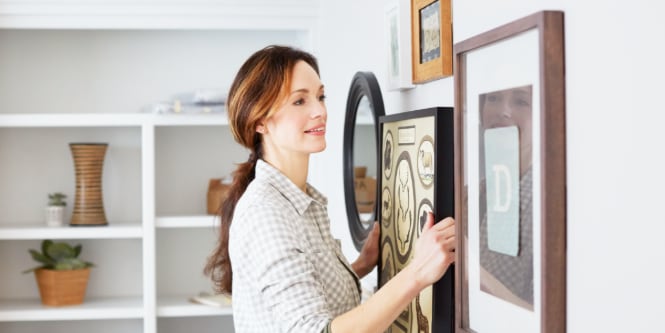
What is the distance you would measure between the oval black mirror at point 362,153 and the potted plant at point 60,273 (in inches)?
59.0

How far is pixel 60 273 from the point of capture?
3.19 metres

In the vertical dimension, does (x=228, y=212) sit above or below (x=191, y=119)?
below

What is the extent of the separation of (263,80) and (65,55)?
82.4 inches

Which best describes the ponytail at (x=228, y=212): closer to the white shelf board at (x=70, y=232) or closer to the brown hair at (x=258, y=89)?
the brown hair at (x=258, y=89)

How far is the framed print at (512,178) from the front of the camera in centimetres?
95

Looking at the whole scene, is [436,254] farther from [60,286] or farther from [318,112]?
[60,286]

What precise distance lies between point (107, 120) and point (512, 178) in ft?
7.80

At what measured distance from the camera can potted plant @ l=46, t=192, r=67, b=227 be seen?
3.24 m

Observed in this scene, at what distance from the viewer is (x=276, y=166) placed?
166 cm

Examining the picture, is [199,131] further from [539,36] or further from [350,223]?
A: [539,36]

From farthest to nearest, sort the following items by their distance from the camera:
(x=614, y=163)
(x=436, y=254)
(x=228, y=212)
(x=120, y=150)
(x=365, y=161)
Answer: (x=120, y=150), (x=365, y=161), (x=228, y=212), (x=436, y=254), (x=614, y=163)

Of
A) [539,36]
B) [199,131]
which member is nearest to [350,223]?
[539,36]

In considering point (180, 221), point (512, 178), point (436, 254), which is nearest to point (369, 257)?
point (436, 254)

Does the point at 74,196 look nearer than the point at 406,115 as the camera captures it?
No
